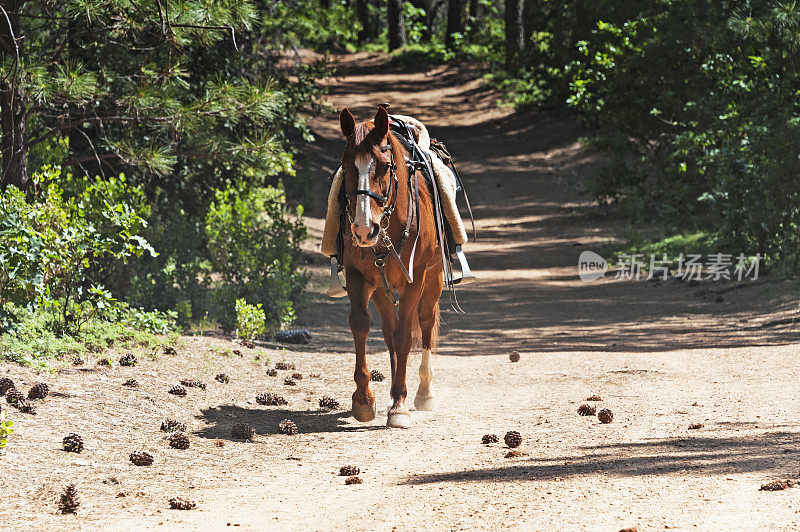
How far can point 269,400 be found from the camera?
25.8 ft

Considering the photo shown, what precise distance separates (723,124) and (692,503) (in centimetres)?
1150

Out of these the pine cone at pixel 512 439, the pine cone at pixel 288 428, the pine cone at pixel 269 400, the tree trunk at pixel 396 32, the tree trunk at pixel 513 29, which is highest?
the tree trunk at pixel 396 32

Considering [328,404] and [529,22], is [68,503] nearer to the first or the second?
[328,404]

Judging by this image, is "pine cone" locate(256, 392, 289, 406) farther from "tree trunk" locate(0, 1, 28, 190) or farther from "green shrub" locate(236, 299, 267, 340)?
"tree trunk" locate(0, 1, 28, 190)

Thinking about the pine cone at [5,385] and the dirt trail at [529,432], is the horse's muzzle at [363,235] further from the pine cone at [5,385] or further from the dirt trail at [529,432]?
the pine cone at [5,385]

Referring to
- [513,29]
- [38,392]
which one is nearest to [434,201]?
[38,392]

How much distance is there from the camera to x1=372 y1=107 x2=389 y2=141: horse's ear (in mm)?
6438

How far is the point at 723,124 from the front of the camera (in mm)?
14945

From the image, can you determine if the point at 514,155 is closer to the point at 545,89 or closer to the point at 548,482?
the point at 545,89

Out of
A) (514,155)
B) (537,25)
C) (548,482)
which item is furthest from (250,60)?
(537,25)

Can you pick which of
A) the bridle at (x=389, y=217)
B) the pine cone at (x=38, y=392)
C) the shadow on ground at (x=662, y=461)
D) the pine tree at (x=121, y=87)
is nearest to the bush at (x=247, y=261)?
the pine tree at (x=121, y=87)

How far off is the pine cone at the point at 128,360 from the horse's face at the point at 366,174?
2.76 meters

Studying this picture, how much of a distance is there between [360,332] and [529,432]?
1.49m

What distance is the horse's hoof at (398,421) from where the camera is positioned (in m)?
7.10
